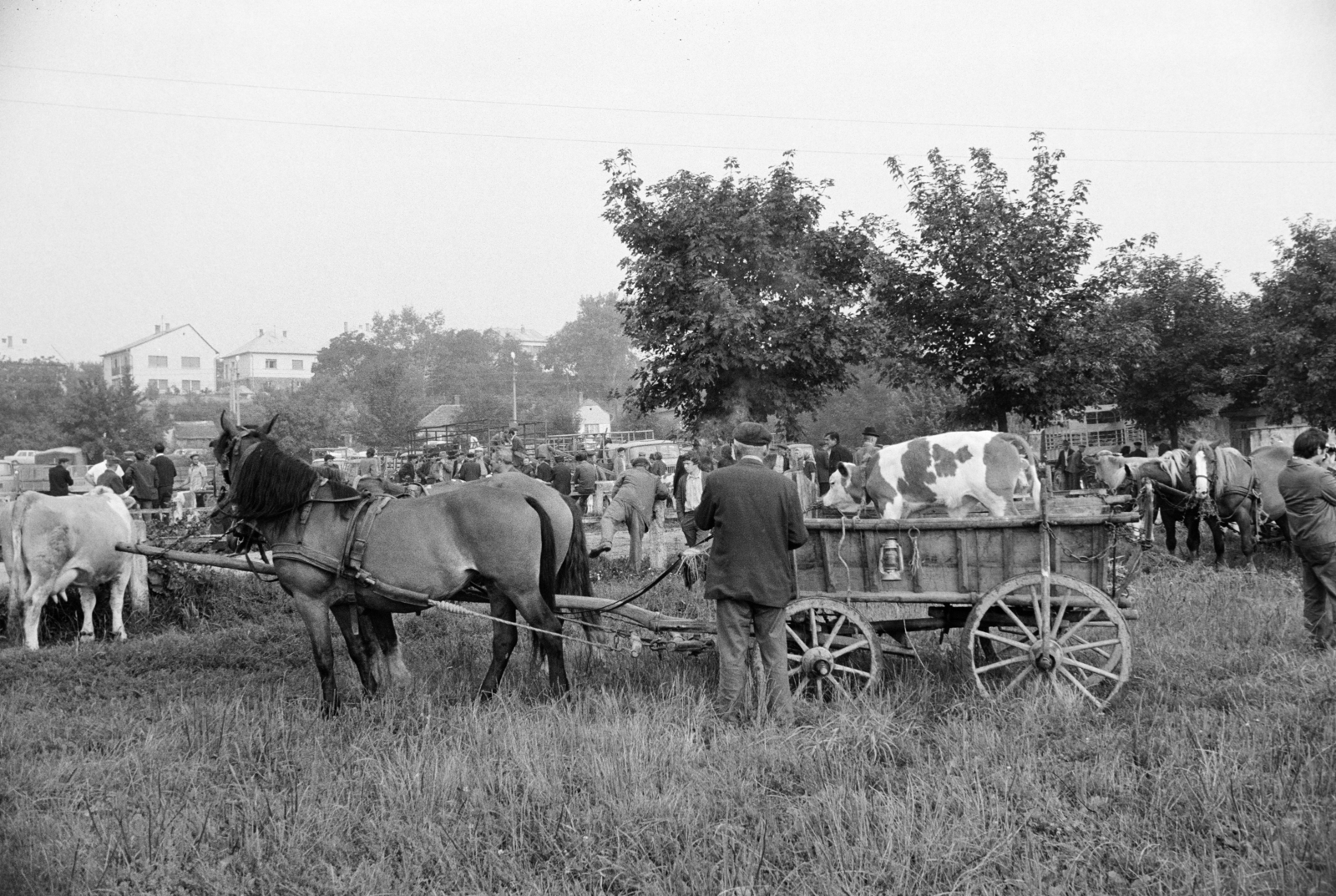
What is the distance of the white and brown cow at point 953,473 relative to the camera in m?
9.01

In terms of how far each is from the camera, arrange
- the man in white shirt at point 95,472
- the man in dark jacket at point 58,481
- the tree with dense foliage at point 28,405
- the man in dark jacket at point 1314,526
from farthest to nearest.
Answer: the tree with dense foliage at point 28,405, the man in white shirt at point 95,472, the man in dark jacket at point 58,481, the man in dark jacket at point 1314,526

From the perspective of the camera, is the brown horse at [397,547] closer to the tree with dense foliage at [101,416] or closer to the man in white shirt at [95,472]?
the man in white shirt at [95,472]

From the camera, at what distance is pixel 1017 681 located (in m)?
6.47

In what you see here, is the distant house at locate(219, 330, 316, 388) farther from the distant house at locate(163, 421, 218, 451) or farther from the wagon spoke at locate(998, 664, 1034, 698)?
the wagon spoke at locate(998, 664, 1034, 698)

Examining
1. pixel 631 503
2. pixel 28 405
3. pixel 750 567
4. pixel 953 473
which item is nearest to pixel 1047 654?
pixel 750 567

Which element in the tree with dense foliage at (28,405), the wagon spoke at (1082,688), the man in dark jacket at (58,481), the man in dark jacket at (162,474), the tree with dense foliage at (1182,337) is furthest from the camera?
the tree with dense foliage at (28,405)

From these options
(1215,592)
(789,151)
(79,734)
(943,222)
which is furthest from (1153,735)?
(789,151)

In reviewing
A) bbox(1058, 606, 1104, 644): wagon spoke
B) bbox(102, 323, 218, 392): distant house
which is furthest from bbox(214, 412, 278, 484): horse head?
bbox(102, 323, 218, 392): distant house

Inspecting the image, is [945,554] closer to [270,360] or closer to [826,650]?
[826,650]

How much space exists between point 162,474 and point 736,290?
434 inches

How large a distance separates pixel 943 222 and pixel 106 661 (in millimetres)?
14497

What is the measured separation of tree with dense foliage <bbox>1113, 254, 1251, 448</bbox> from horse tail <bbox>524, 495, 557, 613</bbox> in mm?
26179

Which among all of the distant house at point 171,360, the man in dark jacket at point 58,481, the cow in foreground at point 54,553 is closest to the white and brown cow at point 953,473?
the cow in foreground at point 54,553

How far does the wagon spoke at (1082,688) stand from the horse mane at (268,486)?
491 cm
